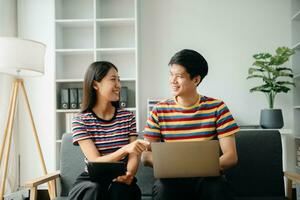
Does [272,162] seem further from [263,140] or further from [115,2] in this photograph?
[115,2]

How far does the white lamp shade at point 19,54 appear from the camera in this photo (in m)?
2.63

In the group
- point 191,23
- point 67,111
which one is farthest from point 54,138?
point 191,23

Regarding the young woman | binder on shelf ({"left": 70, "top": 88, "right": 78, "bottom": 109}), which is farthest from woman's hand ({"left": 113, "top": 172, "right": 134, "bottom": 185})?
binder on shelf ({"left": 70, "top": 88, "right": 78, "bottom": 109})

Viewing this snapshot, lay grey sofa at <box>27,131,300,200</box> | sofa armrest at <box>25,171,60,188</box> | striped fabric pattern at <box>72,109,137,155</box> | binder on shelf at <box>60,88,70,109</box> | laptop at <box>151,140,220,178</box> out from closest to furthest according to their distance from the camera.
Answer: laptop at <box>151,140,220,178</box> → sofa armrest at <box>25,171,60,188</box> → striped fabric pattern at <box>72,109,137,155</box> → grey sofa at <box>27,131,300,200</box> → binder on shelf at <box>60,88,70,109</box>

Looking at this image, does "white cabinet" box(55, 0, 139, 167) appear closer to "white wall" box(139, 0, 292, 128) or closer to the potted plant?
"white wall" box(139, 0, 292, 128)

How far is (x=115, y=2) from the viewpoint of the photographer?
3820 millimetres

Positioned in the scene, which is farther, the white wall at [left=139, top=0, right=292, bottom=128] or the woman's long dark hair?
the white wall at [left=139, top=0, right=292, bottom=128]

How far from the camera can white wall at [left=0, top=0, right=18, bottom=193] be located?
11.2ft

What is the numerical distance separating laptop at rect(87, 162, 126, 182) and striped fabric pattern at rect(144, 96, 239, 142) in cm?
33

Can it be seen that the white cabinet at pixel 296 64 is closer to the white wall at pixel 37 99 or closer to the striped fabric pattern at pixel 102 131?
the striped fabric pattern at pixel 102 131

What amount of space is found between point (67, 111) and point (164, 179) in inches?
80.0

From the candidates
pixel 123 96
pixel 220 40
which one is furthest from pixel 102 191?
pixel 220 40

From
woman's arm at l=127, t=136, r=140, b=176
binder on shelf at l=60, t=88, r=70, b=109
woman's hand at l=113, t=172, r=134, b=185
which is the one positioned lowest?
woman's hand at l=113, t=172, r=134, b=185

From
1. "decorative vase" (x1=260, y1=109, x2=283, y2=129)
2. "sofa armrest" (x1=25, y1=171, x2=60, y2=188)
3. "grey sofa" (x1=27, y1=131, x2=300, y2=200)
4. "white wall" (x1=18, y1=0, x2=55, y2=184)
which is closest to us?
"sofa armrest" (x1=25, y1=171, x2=60, y2=188)
